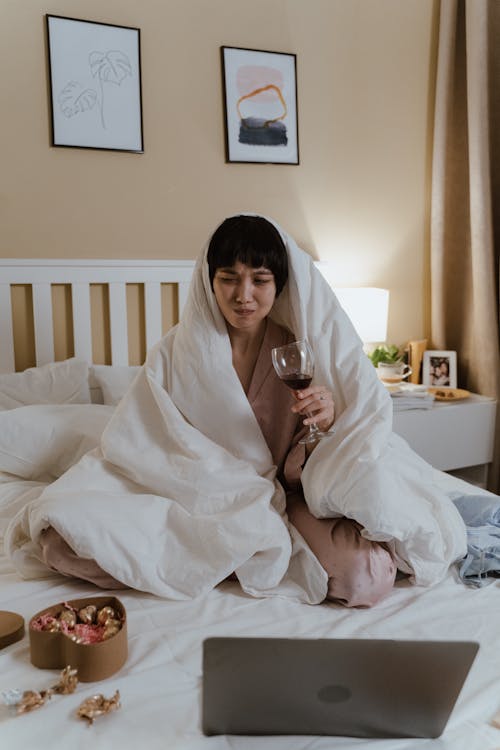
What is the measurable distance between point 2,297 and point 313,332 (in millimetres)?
1238

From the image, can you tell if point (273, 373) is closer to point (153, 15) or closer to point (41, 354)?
point (41, 354)

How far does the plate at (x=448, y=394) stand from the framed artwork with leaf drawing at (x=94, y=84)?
1.53m

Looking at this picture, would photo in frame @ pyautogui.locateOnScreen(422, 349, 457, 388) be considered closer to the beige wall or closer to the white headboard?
the beige wall

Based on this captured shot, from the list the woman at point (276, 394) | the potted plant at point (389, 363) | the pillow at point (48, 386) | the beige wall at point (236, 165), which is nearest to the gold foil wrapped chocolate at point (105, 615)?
the woman at point (276, 394)

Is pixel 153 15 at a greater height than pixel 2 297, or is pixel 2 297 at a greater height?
pixel 153 15

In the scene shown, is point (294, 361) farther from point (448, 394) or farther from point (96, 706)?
point (448, 394)

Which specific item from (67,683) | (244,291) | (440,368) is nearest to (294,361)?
(244,291)

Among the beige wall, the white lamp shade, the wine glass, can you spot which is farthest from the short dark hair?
the white lamp shade

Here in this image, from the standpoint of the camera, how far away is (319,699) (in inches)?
35.7

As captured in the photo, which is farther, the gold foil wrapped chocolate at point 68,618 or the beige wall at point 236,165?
the beige wall at point 236,165

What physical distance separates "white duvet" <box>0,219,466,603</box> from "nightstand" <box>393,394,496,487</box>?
98cm

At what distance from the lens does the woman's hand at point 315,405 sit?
1449 millimetres

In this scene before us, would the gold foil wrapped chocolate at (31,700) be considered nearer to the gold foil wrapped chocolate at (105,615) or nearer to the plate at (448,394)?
the gold foil wrapped chocolate at (105,615)

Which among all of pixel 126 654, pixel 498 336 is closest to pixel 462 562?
pixel 126 654
